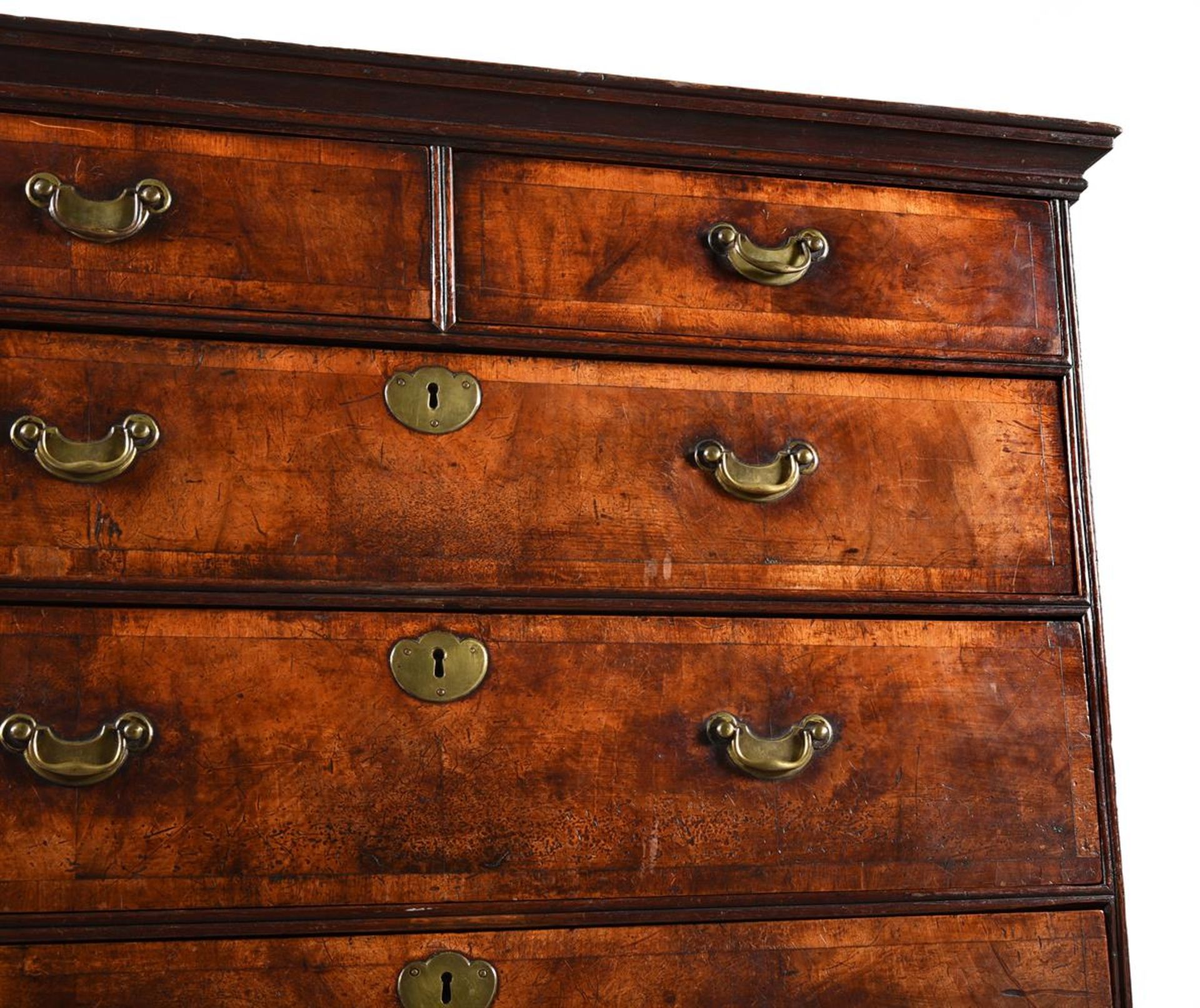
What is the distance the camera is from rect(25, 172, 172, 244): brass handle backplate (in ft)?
4.86

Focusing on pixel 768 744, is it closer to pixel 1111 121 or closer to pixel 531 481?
pixel 531 481

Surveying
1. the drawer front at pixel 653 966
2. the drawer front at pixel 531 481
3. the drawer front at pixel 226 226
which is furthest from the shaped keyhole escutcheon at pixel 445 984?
the drawer front at pixel 226 226

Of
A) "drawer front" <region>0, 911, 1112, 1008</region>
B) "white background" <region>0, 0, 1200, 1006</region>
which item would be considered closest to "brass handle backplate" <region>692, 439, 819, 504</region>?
"drawer front" <region>0, 911, 1112, 1008</region>

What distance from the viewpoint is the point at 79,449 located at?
4.76 ft

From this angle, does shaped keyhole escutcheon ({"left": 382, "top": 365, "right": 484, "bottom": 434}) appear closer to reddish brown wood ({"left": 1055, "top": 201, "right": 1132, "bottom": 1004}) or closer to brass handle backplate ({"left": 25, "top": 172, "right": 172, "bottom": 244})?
brass handle backplate ({"left": 25, "top": 172, "right": 172, "bottom": 244})

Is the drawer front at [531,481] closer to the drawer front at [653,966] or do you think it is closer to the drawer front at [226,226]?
the drawer front at [226,226]

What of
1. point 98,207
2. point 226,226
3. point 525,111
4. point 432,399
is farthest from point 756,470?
point 98,207

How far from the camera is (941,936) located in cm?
159

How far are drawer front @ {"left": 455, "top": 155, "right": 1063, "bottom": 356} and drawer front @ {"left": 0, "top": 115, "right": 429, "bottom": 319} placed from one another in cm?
8

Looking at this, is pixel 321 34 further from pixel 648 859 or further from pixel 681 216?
pixel 648 859

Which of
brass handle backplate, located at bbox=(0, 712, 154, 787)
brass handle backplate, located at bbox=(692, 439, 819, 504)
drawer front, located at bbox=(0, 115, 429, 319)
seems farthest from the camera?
brass handle backplate, located at bbox=(692, 439, 819, 504)

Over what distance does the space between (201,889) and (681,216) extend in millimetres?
872

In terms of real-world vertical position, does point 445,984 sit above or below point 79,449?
below

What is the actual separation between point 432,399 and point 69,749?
50cm
